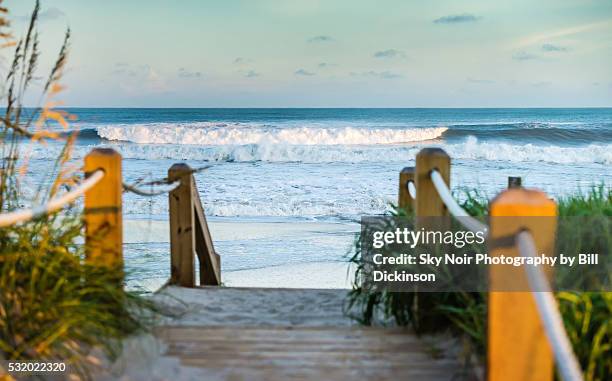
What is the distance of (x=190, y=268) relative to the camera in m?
5.13

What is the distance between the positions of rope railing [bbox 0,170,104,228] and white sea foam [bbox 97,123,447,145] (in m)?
24.2

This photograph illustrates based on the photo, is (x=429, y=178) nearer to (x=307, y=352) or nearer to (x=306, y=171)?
(x=307, y=352)

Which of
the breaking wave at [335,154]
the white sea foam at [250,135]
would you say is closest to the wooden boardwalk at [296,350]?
the breaking wave at [335,154]

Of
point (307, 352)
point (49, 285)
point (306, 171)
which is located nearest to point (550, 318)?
point (307, 352)

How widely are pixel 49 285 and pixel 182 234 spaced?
Result: 2.17 metres

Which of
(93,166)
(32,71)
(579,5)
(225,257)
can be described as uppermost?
(579,5)

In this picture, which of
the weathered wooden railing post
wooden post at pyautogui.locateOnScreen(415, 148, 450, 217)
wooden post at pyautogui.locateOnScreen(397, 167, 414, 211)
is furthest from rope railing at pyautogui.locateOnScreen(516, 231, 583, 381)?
the weathered wooden railing post

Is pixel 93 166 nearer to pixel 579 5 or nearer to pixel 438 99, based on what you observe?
pixel 579 5

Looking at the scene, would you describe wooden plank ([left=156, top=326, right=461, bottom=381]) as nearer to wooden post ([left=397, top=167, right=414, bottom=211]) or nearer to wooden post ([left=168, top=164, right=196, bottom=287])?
wooden post ([left=168, top=164, right=196, bottom=287])

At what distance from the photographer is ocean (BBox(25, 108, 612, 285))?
29.9 ft

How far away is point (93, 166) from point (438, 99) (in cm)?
4151

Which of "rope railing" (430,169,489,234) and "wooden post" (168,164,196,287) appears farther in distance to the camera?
"wooden post" (168,164,196,287)

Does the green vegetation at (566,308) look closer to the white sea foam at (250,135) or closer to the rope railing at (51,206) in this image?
the rope railing at (51,206)

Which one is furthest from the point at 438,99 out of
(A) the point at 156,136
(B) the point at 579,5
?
(A) the point at 156,136
